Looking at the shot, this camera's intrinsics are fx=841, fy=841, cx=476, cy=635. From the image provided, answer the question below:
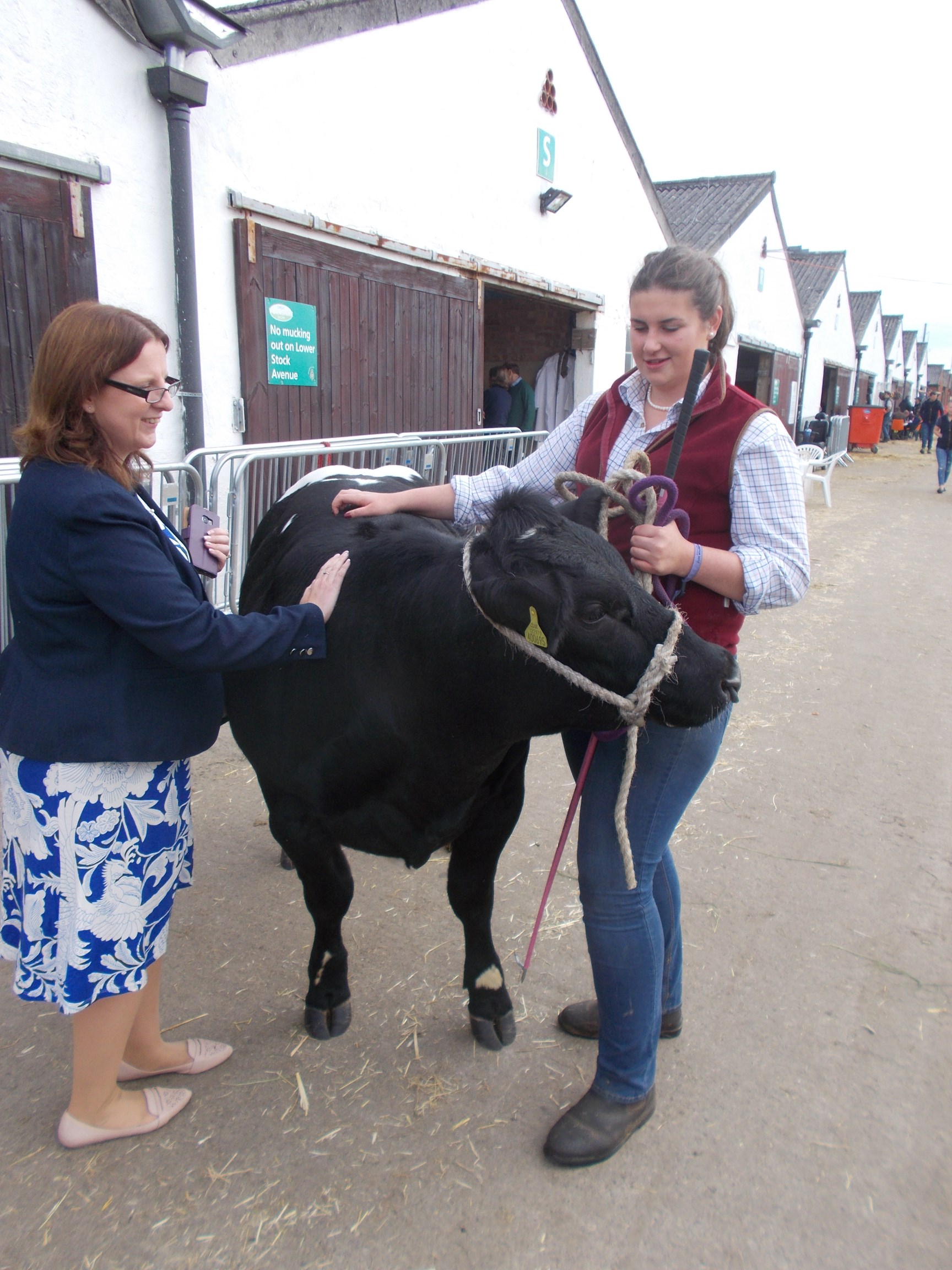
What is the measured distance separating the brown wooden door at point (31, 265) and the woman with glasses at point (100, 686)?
9.23ft

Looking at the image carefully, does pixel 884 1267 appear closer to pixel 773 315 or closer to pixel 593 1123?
pixel 593 1123

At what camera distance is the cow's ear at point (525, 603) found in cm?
152

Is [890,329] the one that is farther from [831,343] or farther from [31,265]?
[31,265]

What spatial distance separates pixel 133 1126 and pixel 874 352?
44646mm

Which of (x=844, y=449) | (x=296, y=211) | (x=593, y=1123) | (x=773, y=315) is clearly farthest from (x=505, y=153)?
(x=844, y=449)

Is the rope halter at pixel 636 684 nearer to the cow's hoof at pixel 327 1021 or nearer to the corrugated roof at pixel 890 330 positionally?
the cow's hoof at pixel 327 1021

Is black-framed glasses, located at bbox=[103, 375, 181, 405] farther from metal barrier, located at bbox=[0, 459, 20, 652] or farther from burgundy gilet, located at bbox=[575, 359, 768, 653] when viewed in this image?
metal barrier, located at bbox=[0, 459, 20, 652]

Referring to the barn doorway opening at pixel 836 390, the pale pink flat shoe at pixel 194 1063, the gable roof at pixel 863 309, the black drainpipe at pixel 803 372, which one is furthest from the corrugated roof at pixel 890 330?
the pale pink flat shoe at pixel 194 1063

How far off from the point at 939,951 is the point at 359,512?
2166 millimetres

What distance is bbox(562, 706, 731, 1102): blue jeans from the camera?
5.75 ft

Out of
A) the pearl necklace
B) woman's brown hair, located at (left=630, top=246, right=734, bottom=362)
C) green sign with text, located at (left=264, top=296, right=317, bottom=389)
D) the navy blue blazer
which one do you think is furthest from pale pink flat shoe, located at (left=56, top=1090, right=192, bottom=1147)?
green sign with text, located at (left=264, top=296, right=317, bottom=389)

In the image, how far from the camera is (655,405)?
1839 millimetres

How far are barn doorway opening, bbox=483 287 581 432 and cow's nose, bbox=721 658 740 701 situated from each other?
898cm

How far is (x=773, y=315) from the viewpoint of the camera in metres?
20.1
